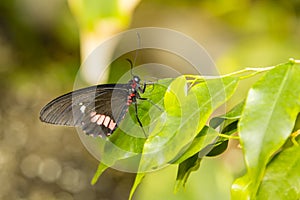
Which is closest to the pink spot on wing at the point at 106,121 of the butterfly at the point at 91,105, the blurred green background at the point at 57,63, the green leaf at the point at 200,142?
the butterfly at the point at 91,105

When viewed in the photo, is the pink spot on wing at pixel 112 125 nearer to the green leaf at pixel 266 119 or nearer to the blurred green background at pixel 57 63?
the green leaf at pixel 266 119

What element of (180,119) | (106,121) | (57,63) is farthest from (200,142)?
(57,63)

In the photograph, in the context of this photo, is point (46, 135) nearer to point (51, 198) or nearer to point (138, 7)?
point (51, 198)

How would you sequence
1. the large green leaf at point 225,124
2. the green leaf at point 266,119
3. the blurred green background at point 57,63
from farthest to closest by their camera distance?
the blurred green background at point 57,63
the large green leaf at point 225,124
the green leaf at point 266,119

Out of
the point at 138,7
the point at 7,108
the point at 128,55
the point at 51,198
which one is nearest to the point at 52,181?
the point at 51,198

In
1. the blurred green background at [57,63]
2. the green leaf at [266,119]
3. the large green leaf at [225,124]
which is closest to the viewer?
the green leaf at [266,119]

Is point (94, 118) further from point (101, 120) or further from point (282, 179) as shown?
point (282, 179)

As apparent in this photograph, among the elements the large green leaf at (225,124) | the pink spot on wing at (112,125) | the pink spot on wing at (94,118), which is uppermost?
the pink spot on wing at (94,118)
